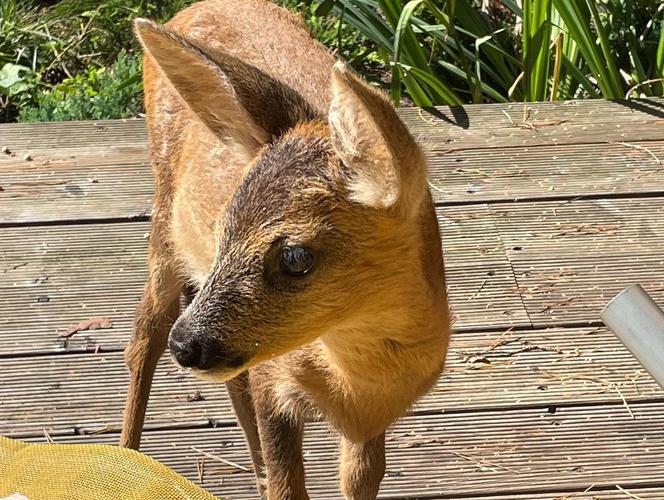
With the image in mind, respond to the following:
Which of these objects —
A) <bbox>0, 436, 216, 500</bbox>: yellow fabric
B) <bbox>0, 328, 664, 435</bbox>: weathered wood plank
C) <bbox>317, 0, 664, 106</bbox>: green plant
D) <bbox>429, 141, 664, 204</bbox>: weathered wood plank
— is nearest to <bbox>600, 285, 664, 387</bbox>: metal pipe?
<bbox>0, 436, 216, 500</bbox>: yellow fabric

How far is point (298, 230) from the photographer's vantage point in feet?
7.86

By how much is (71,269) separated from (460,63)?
2458mm

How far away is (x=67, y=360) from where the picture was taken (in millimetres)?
3928

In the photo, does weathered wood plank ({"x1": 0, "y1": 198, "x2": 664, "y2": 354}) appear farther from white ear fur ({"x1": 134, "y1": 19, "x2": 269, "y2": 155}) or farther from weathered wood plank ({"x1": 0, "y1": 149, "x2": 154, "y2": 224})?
white ear fur ({"x1": 134, "y1": 19, "x2": 269, "y2": 155})

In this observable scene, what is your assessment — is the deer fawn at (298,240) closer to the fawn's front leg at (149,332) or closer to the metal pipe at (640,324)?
the fawn's front leg at (149,332)

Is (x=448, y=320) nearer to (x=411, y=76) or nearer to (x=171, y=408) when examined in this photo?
(x=171, y=408)

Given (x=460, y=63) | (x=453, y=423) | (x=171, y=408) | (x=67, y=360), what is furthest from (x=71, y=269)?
(x=460, y=63)

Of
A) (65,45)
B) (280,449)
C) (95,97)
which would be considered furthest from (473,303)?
(65,45)

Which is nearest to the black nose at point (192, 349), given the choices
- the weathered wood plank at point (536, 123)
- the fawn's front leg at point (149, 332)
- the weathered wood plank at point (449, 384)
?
the fawn's front leg at point (149, 332)

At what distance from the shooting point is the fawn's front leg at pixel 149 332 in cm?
360

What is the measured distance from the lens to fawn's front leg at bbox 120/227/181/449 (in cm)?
360

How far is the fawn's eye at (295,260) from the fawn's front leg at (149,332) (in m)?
1.27

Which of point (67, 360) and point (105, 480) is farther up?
point (105, 480)

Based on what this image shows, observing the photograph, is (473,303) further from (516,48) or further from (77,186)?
(516,48)
